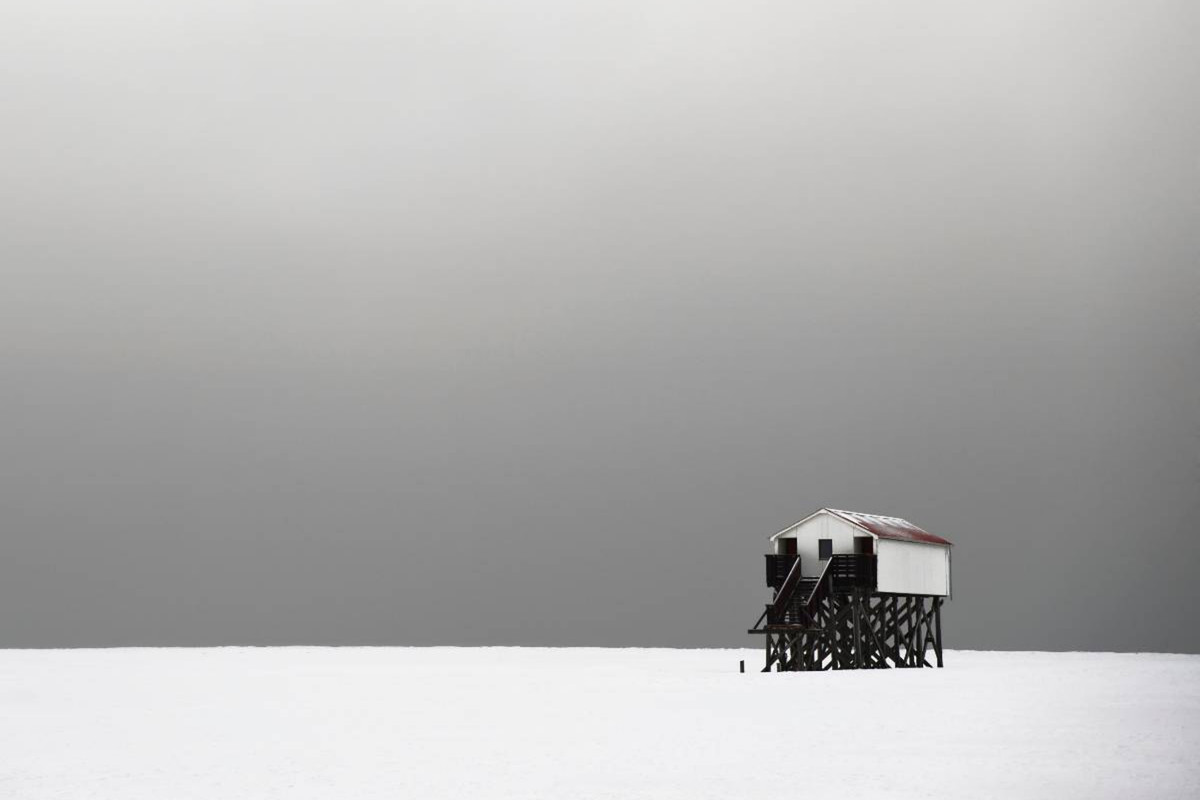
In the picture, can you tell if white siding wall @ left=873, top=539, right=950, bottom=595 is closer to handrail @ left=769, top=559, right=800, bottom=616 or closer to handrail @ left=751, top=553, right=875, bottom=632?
handrail @ left=751, top=553, right=875, bottom=632

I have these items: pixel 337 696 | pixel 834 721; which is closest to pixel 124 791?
pixel 834 721

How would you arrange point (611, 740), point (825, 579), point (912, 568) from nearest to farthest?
point (611, 740)
point (825, 579)
point (912, 568)

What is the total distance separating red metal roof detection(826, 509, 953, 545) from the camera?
49.5 meters

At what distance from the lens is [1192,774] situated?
18766mm

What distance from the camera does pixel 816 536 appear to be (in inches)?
1954

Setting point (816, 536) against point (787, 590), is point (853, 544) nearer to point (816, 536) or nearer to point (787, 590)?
point (816, 536)

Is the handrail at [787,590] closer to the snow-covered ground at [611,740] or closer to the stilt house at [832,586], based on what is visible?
the stilt house at [832,586]

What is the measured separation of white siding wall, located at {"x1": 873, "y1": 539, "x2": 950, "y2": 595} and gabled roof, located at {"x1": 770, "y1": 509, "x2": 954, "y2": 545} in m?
0.22

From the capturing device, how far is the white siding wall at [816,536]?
4925cm

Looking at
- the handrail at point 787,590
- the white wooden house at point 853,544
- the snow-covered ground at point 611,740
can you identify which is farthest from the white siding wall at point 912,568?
the snow-covered ground at point 611,740

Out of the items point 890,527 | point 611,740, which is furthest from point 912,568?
point 611,740

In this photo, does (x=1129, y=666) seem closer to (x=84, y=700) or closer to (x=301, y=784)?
(x=84, y=700)

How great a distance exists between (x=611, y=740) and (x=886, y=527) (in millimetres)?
30000

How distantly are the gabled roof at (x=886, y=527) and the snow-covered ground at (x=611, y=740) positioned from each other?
8327mm
